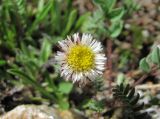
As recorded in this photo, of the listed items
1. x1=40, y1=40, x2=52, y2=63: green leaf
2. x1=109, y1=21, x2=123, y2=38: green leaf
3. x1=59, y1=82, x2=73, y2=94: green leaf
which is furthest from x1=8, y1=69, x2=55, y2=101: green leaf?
x1=109, y1=21, x2=123, y2=38: green leaf

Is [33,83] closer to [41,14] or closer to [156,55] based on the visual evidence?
[41,14]

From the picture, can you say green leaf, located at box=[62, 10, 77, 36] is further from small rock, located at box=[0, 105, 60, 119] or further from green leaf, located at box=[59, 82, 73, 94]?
small rock, located at box=[0, 105, 60, 119]

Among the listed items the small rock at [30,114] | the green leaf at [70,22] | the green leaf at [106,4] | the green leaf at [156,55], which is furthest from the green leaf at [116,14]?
the small rock at [30,114]

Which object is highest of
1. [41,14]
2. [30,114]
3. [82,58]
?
[41,14]

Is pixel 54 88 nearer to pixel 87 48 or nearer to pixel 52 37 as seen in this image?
pixel 52 37

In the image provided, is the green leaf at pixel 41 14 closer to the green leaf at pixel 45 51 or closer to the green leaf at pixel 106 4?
the green leaf at pixel 45 51

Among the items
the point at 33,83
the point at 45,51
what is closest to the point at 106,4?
the point at 45,51
